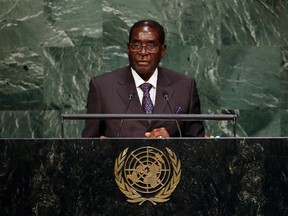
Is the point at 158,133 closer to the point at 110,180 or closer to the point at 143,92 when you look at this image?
the point at 143,92

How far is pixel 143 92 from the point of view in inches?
235

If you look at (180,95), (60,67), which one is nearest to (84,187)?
(180,95)

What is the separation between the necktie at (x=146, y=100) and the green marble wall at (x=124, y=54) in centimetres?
178

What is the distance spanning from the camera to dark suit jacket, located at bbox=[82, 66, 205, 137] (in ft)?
18.8

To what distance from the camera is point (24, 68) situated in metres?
7.79

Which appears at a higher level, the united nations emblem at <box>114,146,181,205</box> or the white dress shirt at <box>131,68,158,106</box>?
the white dress shirt at <box>131,68,158,106</box>

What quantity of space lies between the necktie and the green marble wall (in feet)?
5.85

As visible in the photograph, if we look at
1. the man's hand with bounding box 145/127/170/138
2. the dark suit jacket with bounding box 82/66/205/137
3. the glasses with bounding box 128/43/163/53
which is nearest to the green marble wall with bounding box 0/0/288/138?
the dark suit jacket with bounding box 82/66/205/137

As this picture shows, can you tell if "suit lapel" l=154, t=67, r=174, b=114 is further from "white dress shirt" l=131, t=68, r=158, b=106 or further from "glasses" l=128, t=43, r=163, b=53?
"glasses" l=128, t=43, r=163, b=53

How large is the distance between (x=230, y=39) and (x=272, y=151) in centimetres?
327

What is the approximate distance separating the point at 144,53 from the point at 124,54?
1.84 meters

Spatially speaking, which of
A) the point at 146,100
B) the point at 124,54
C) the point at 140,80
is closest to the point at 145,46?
the point at 140,80

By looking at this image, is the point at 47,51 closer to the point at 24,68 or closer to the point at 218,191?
the point at 24,68

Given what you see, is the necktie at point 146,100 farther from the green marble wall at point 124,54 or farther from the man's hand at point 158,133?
the green marble wall at point 124,54
